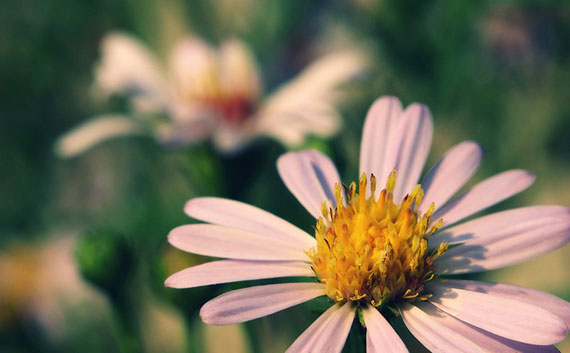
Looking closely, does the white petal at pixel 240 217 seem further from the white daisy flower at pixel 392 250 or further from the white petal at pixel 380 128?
the white petal at pixel 380 128

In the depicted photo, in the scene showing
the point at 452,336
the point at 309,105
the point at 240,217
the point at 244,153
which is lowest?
the point at 452,336

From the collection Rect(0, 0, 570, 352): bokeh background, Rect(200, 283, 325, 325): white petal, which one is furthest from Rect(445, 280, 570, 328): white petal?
Rect(0, 0, 570, 352): bokeh background

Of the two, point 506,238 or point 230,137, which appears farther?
point 230,137

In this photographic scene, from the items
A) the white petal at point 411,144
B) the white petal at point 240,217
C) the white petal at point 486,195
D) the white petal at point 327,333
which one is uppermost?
the white petal at point 411,144

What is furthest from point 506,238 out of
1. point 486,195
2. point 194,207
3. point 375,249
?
point 194,207

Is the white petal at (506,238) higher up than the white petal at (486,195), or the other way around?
the white petal at (486,195)

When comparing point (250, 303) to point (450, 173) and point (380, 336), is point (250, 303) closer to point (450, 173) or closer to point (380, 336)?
point (380, 336)

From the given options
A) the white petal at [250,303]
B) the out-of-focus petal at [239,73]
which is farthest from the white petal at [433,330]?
the out-of-focus petal at [239,73]
